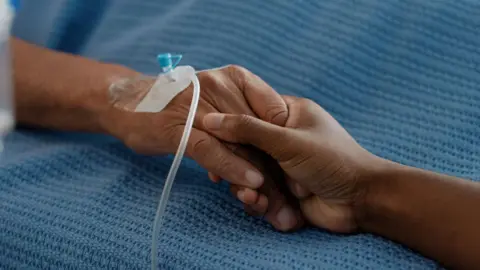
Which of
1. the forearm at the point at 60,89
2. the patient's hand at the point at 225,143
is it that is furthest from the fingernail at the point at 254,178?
the forearm at the point at 60,89

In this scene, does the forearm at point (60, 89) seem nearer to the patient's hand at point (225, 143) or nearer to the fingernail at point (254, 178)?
the patient's hand at point (225, 143)

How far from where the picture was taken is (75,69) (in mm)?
1119

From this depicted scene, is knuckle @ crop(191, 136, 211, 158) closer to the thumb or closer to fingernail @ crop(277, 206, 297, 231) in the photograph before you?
the thumb

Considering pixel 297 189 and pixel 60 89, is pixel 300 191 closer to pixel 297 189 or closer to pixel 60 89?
pixel 297 189

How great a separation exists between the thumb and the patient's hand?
28mm

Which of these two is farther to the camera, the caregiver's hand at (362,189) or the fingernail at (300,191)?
the fingernail at (300,191)

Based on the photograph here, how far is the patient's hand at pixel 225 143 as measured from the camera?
2.72 ft

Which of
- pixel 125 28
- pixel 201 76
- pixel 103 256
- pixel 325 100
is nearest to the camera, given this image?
pixel 103 256

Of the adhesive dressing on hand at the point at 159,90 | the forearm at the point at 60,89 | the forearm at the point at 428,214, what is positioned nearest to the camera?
the forearm at the point at 428,214

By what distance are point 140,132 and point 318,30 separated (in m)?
0.37

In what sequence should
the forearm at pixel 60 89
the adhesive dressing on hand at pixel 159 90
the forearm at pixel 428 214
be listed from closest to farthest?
1. the forearm at pixel 428 214
2. the adhesive dressing on hand at pixel 159 90
3. the forearm at pixel 60 89

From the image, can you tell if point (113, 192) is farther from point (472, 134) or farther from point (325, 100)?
point (472, 134)

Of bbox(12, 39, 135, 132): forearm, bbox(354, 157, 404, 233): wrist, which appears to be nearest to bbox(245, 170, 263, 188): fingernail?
bbox(354, 157, 404, 233): wrist

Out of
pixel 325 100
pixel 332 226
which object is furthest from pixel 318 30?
pixel 332 226
